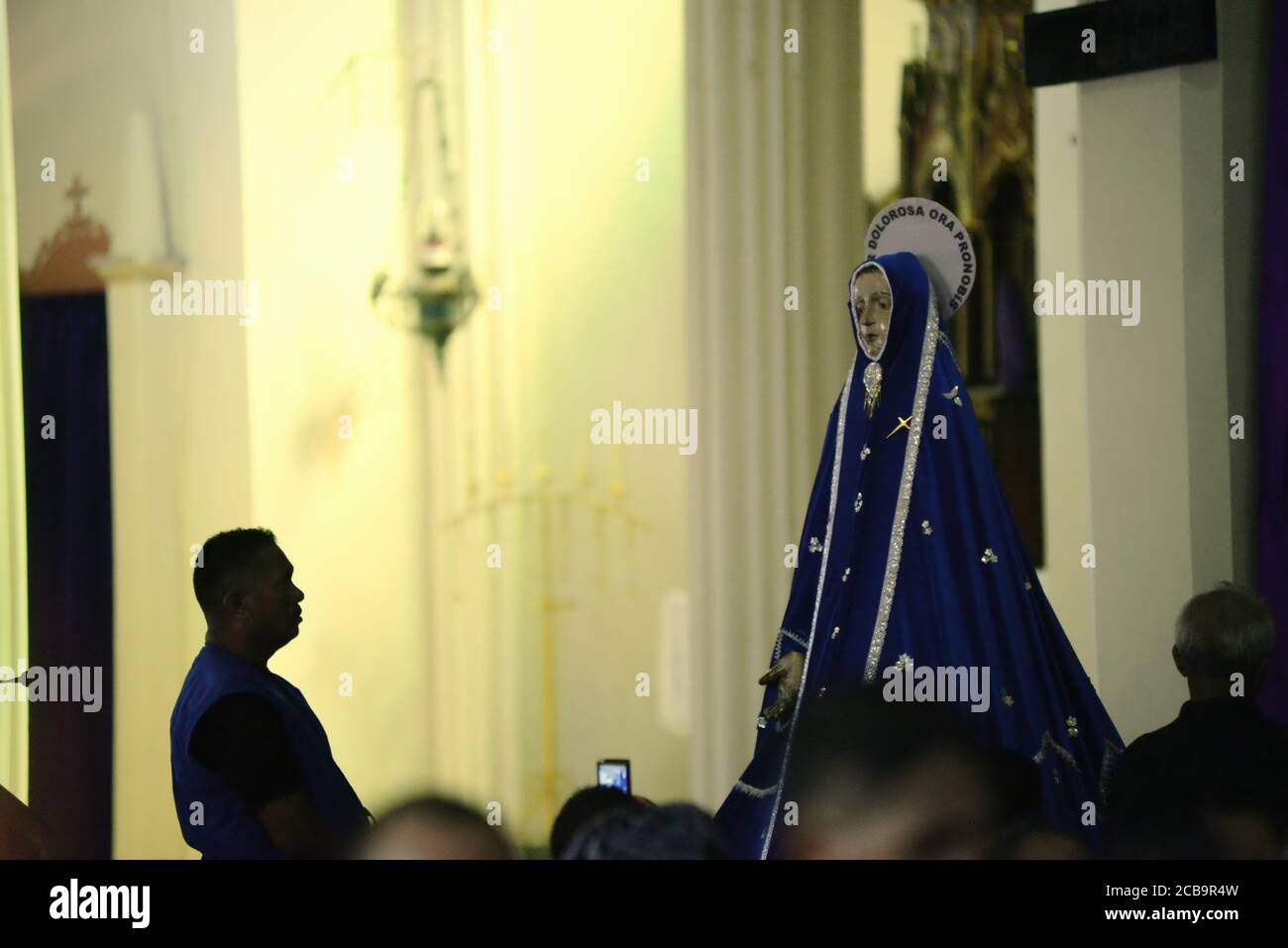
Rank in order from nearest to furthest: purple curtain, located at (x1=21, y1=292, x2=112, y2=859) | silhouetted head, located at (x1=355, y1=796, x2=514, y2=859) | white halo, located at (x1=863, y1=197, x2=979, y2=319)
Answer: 1. silhouetted head, located at (x1=355, y1=796, x2=514, y2=859)
2. white halo, located at (x1=863, y1=197, x2=979, y2=319)
3. purple curtain, located at (x1=21, y1=292, x2=112, y2=859)

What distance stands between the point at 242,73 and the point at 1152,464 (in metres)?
3.07

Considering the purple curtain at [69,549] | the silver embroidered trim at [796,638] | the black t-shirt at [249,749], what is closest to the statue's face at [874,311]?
the silver embroidered trim at [796,638]

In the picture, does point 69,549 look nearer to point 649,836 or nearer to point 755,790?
point 755,790

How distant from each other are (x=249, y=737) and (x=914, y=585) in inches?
48.1

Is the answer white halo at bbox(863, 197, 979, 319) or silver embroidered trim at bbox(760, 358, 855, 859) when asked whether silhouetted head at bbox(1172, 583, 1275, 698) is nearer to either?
silver embroidered trim at bbox(760, 358, 855, 859)

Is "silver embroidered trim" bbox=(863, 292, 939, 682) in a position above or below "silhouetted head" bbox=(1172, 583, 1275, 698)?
above

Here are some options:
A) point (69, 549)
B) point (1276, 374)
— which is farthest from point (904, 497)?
point (69, 549)

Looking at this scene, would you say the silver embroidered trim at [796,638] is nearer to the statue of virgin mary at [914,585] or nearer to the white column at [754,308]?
the statue of virgin mary at [914,585]

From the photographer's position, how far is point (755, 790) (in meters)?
2.89

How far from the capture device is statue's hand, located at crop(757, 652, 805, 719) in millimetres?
2920

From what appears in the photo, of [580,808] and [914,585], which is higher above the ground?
[914,585]

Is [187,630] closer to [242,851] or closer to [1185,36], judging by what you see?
[242,851]

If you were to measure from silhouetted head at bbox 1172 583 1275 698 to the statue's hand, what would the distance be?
705mm

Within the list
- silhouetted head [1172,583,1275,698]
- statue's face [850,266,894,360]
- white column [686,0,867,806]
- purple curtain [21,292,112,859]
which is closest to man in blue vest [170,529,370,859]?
statue's face [850,266,894,360]
